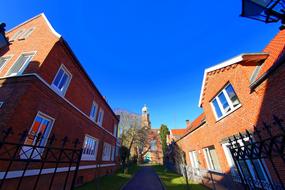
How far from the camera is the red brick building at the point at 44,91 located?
6.85 meters

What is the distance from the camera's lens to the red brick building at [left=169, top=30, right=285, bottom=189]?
614 centimetres

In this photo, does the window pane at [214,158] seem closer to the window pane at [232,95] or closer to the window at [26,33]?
the window pane at [232,95]

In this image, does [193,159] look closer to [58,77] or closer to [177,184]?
[177,184]

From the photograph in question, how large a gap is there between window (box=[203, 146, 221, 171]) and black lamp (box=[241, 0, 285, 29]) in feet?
34.5

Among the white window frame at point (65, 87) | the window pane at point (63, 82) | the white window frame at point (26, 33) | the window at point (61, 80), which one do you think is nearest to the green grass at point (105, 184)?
the white window frame at point (65, 87)

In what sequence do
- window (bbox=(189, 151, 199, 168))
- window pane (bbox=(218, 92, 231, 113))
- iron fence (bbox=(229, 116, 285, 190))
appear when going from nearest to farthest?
iron fence (bbox=(229, 116, 285, 190)) < window pane (bbox=(218, 92, 231, 113)) < window (bbox=(189, 151, 199, 168))

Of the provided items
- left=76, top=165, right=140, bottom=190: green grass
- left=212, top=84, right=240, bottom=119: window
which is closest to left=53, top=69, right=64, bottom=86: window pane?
left=76, top=165, right=140, bottom=190: green grass

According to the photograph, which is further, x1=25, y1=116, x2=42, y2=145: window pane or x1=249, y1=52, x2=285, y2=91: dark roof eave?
x1=25, y1=116, x2=42, y2=145: window pane

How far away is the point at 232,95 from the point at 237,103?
27.5 inches

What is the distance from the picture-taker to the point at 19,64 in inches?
358

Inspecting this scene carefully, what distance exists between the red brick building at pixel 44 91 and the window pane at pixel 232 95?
11.2 m

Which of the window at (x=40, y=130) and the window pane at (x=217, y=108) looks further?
the window pane at (x=217, y=108)

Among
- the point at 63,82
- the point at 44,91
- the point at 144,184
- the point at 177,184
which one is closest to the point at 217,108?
the point at 177,184

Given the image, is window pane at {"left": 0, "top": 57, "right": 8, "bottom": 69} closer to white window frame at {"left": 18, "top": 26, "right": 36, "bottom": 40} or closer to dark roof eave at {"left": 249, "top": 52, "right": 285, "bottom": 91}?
white window frame at {"left": 18, "top": 26, "right": 36, "bottom": 40}
